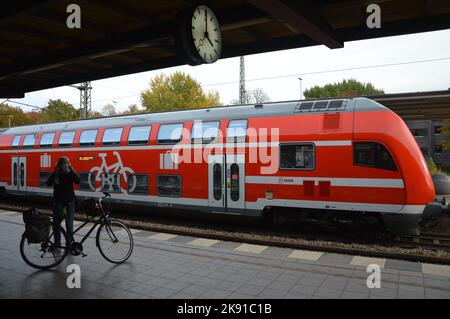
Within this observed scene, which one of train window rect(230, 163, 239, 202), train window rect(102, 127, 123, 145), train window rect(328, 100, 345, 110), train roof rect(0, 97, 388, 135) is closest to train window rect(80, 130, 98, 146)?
train roof rect(0, 97, 388, 135)

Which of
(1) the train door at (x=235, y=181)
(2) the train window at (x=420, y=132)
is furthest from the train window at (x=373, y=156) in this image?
(2) the train window at (x=420, y=132)

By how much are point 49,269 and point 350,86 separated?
6905 cm

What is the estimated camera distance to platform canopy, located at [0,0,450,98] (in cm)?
548

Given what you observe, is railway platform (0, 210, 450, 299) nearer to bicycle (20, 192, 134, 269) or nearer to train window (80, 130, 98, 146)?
bicycle (20, 192, 134, 269)

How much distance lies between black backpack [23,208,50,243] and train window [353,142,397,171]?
7022mm

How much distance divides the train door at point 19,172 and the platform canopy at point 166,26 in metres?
10.5

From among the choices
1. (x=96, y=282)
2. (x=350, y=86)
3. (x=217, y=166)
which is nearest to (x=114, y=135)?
(x=217, y=166)

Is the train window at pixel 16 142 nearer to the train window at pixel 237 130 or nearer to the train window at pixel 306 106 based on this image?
the train window at pixel 237 130

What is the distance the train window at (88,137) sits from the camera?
14773 millimetres

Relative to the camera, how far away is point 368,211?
962 cm

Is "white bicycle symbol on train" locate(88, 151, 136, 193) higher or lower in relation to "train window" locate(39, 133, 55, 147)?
lower

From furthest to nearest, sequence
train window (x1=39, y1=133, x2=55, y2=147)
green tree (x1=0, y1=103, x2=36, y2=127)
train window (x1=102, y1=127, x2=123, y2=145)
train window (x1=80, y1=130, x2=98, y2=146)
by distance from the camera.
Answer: green tree (x1=0, y1=103, x2=36, y2=127) < train window (x1=39, y1=133, x2=55, y2=147) < train window (x1=80, y1=130, x2=98, y2=146) < train window (x1=102, y1=127, x2=123, y2=145)

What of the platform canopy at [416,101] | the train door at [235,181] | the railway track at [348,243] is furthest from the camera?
the platform canopy at [416,101]

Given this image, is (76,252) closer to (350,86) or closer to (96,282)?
(96,282)
